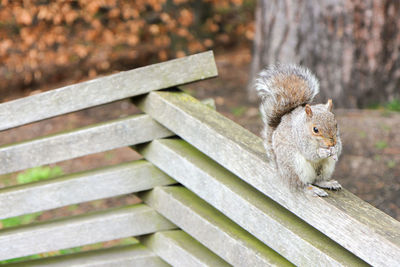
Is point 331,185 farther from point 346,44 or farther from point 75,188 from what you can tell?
point 346,44

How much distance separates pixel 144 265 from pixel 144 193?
0.34 m

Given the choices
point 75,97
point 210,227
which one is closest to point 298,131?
point 210,227

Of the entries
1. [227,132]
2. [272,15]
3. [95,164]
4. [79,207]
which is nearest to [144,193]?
[227,132]

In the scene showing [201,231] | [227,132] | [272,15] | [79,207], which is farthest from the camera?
[272,15]

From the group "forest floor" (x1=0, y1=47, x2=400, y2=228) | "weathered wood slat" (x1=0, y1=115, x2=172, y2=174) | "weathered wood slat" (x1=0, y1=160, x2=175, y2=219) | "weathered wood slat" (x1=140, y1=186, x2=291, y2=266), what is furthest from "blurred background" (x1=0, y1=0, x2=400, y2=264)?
"weathered wood slat" (x1=0, y1=115, x2=172, y2=174)

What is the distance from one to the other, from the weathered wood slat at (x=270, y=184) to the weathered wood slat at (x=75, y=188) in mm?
295

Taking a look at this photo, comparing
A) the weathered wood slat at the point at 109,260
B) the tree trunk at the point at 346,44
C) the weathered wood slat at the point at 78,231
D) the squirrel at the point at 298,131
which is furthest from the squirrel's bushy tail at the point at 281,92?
the tree trunk at the point at 346,44

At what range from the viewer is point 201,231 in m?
2.18

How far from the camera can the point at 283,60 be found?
418 centimetres

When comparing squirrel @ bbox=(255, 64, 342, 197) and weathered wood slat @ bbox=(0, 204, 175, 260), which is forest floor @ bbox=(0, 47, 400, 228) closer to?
squirrel @ bbox=(255, 64, 342, 197)

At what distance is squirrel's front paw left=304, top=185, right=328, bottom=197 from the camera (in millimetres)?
1704

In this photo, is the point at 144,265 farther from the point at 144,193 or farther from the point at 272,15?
the point at 272,15

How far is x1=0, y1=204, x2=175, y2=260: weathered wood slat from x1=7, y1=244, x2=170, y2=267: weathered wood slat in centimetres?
11

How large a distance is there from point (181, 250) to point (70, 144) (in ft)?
2.20
